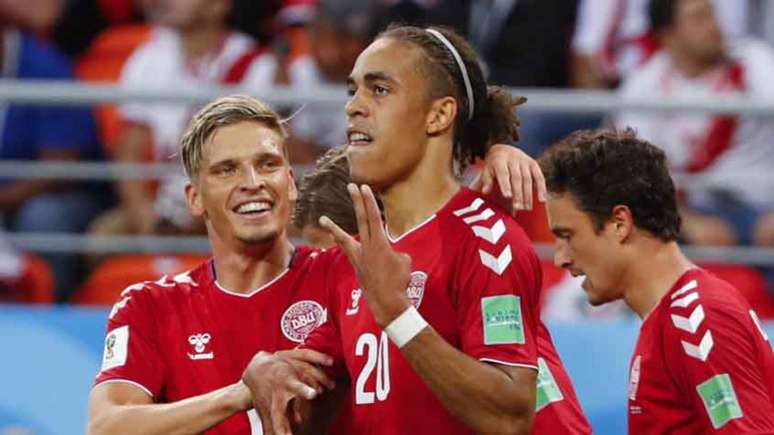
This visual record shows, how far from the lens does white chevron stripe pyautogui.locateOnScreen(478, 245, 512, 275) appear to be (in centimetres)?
360

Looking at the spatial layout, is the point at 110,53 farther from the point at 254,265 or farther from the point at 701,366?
the point at 701,366

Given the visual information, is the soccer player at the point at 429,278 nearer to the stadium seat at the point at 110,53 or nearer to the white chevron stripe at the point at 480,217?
the white chevron stripe at the point at 480,217

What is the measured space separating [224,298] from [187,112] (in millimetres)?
3220

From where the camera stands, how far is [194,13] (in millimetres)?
7871

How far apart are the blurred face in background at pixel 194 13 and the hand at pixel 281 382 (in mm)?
A: 4285

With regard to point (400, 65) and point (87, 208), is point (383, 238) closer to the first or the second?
point (400, 65)

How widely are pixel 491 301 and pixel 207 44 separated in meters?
4.54

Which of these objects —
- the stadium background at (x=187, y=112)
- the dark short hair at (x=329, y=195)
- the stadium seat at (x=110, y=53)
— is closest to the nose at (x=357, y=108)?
the dark short hair at (x=329, y=195)

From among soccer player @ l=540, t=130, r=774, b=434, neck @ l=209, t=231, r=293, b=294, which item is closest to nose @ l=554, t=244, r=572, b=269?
soccer player @ l=540, t=130, r=774, b=434

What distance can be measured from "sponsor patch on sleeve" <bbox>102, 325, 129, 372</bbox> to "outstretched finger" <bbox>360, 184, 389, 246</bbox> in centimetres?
107

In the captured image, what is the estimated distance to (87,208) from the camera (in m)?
7.52

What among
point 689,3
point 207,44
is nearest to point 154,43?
point 207,44

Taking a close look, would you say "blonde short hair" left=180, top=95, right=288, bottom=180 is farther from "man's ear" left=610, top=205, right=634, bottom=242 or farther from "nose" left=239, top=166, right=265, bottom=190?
"man's ear" left=610, top=205, right=634, bottom=242

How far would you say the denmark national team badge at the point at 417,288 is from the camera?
368 centimetres
